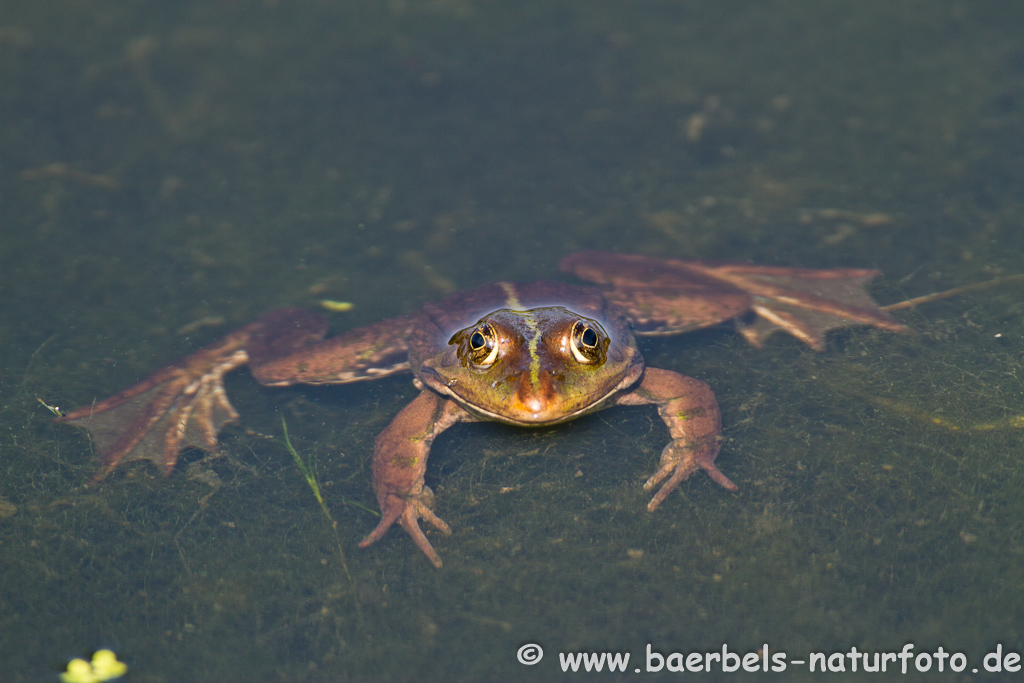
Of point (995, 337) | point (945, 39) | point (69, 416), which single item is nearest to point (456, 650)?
point (69, 416)

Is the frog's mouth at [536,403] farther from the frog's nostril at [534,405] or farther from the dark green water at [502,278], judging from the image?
the dark green water at [502,278]

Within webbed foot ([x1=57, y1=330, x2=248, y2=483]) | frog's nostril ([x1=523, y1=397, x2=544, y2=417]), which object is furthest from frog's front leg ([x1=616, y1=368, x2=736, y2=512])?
webbed foot ([x1=57, y1=330, x2=248, y2=483])

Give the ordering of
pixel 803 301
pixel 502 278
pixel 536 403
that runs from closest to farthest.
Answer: pixel 536 403 < pixel 803 301 < pixel 502 278

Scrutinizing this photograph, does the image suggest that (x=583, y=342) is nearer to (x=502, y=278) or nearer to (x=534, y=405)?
(x=534, y=405)

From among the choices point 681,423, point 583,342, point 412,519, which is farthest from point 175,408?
point 681,423

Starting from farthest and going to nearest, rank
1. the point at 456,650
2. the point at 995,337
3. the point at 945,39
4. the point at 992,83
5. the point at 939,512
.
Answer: the point at 945,39, the point at 992,83, the point at 995,337, the point at 939,512, the point at 456,650

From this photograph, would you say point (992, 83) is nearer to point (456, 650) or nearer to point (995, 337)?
point (995, 337)

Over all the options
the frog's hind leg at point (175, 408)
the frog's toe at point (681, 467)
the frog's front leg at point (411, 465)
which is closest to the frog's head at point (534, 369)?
the frog's front leg at point (411, 465)
